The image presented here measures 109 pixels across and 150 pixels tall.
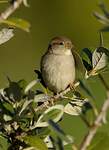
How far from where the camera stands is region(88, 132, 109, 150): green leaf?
1.52 metres

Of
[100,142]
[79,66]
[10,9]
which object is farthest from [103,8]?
[79,66]

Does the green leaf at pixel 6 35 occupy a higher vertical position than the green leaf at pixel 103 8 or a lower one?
lower

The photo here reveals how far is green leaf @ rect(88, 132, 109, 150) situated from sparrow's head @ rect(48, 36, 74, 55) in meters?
2.51

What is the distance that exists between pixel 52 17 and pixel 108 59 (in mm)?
9838

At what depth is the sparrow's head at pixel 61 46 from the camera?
4.09 meters

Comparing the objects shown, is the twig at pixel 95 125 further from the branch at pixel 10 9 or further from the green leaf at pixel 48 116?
A: the green leaf at pixel 48 116

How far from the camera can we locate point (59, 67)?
3.91m

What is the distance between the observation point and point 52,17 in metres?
11.6

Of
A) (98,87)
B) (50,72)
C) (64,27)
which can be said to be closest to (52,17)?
(64,27)

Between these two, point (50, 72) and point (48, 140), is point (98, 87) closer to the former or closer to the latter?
point (50, 72)

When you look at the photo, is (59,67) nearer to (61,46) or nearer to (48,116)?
(61,46)

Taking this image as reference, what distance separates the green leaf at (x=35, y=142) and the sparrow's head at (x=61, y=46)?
90.3 inches

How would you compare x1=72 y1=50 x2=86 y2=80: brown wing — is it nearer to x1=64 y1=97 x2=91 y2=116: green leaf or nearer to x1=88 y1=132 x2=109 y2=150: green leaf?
x1=64 y1=97 x2=91 y2=116: green leaf

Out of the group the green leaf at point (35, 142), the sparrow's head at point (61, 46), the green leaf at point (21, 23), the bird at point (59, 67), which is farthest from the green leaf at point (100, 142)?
the sparrow's head at point (61, 46)
